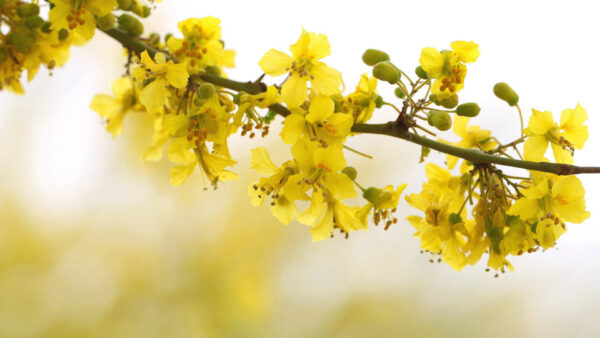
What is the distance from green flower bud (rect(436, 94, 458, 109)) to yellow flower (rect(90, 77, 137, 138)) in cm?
69

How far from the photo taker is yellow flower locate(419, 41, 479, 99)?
0.81 meters

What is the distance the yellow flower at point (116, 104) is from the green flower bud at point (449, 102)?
2.27 ft

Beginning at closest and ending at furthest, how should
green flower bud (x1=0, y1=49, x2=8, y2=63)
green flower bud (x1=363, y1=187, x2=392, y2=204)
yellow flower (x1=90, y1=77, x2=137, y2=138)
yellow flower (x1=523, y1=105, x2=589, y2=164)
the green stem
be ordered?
the green stem, yellow flower (x1=523, y1=105, x2=589, y2=164), green flower bud (x1=363, y1=187, x2=392, y2=204), green flower bud (x1=0, y1=49, x2=8, y2=63), yellow flower (x1=90, y1=77, x2=137, y2=138)

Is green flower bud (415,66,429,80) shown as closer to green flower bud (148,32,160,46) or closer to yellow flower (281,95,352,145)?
yellow flower (281,95,352,145)

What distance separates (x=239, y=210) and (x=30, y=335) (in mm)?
1226

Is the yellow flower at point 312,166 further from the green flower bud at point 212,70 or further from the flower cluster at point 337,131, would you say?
the green flower bud at point 212,70

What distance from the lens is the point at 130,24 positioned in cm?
94

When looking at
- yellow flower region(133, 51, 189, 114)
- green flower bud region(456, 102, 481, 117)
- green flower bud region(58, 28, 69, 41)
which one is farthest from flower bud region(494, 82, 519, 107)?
green flower bud region(58, 28, 69, 41)

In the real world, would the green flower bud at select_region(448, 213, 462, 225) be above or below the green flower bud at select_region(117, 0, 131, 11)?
below

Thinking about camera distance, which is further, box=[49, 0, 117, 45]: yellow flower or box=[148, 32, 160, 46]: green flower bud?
box=[148, 32, 160, 46]: green flower bud

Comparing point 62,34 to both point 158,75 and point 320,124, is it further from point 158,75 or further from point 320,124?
point 320,124

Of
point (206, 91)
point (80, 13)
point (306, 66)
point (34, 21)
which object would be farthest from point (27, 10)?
point (306, 66)

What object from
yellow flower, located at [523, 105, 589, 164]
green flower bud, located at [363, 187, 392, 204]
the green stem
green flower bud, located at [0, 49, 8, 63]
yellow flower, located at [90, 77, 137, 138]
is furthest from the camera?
yellow flower, located at [90, 77, 137, 138]

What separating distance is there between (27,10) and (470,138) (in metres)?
0.79
